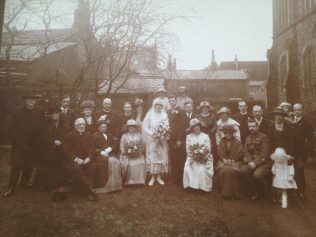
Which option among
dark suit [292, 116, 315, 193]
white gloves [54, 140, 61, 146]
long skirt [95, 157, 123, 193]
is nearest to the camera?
dark suit [292, 116, 315, 193]

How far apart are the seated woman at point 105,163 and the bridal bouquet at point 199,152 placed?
1.16m

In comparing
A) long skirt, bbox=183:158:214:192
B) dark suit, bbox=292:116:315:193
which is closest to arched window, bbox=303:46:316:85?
dark suit, bbox=292:116:315:193

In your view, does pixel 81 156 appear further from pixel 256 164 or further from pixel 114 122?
pixel 256 164

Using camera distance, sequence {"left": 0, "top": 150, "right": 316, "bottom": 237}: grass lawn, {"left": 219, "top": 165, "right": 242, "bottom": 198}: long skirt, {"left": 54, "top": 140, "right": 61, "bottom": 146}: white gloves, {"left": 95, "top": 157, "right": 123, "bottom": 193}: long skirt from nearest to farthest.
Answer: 1. {"left": 0, "top": 150, "right": 316, "bottom": 237}: grass lawn
2. {"left": 54, "top": 140, "right": 61, "bottom": 146}: white gloves
3. {"left": 219, "top": 165, "right": 242, "bottom": 198}: long skirt
4. {"left": 95, "top": 157, "right": 123, "bottom": 193}: long skirt

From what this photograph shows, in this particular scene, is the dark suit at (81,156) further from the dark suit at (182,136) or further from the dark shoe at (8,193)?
the dark suit at (182,136)

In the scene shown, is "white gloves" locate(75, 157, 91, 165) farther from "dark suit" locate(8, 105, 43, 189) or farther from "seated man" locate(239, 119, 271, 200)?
"seated man" locate(239, 119, 271, 200)

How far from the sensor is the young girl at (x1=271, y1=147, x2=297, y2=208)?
11.0 feet

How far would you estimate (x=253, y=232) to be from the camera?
263cm

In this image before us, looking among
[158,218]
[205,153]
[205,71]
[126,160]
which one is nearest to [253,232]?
[158,218]

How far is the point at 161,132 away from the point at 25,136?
76.6 inches

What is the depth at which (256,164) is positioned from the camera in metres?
3.74

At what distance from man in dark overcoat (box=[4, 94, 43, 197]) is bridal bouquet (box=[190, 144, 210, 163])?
218 centimetres

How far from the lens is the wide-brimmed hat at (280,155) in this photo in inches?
136

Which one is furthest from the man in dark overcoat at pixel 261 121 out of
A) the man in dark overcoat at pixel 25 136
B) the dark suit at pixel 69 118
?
the man in dark overcoat at pixel 25 136
